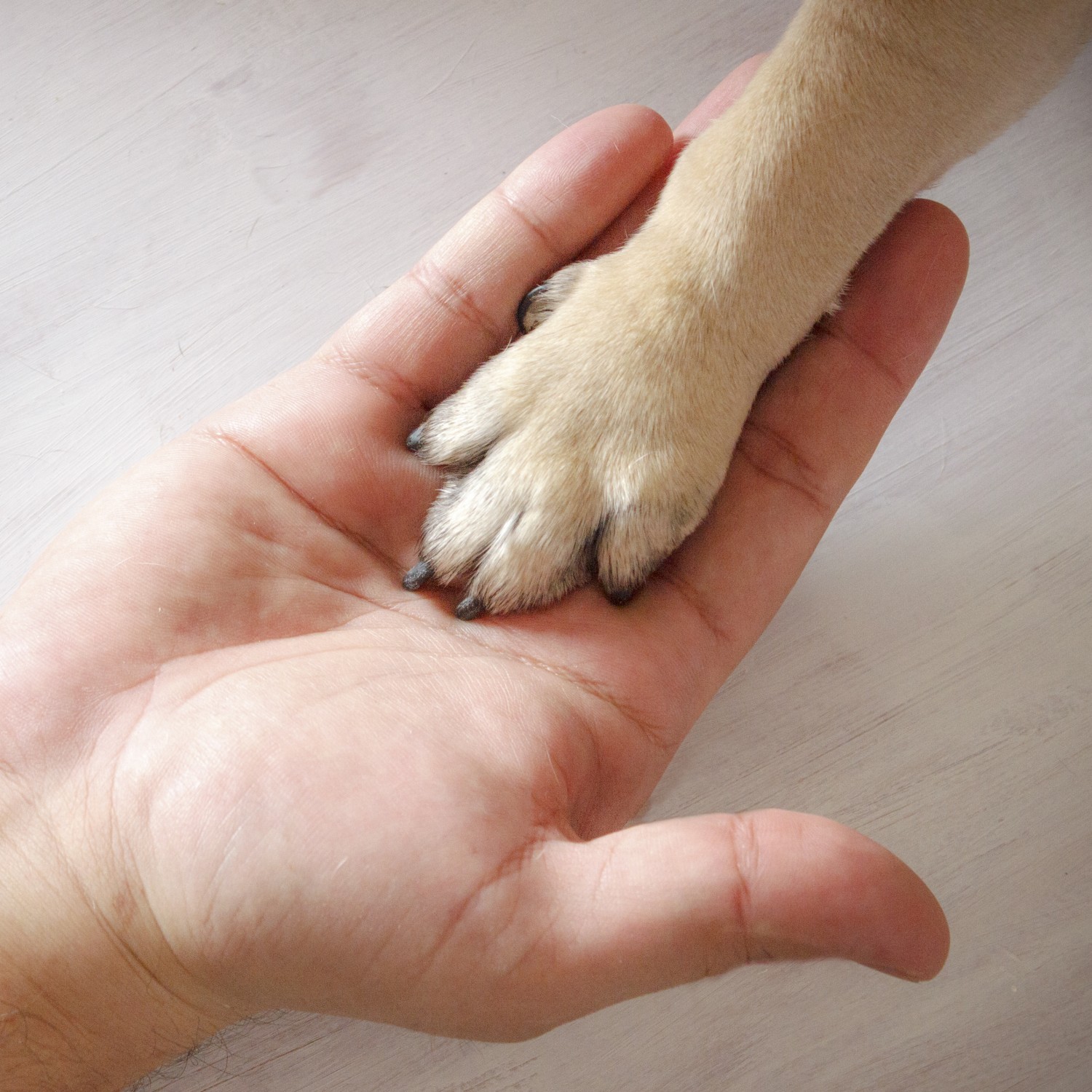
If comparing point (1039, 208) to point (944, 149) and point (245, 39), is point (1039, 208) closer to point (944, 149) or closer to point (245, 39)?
point (944, 149)

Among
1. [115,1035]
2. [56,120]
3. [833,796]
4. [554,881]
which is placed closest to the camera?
[554,881]

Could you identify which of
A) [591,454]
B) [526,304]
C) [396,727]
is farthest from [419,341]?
[396,727]

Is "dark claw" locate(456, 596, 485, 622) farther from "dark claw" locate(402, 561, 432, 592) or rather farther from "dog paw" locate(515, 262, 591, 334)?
"dog paw" locate(515, 262, 591, 334)

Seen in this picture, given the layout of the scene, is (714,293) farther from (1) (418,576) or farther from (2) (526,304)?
(1) (418,576)

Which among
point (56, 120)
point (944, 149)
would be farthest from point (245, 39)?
point (944, 149)

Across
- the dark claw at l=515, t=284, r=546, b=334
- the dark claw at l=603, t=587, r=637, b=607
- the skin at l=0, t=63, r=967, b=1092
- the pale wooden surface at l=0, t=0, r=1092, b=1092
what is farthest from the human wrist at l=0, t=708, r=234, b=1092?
the dark claw at l=515, t=284, r=546, b=334

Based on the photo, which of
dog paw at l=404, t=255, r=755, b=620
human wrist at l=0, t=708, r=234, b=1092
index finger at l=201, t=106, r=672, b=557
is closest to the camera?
human wrist at l=0, t=708, r=234, b=1092
